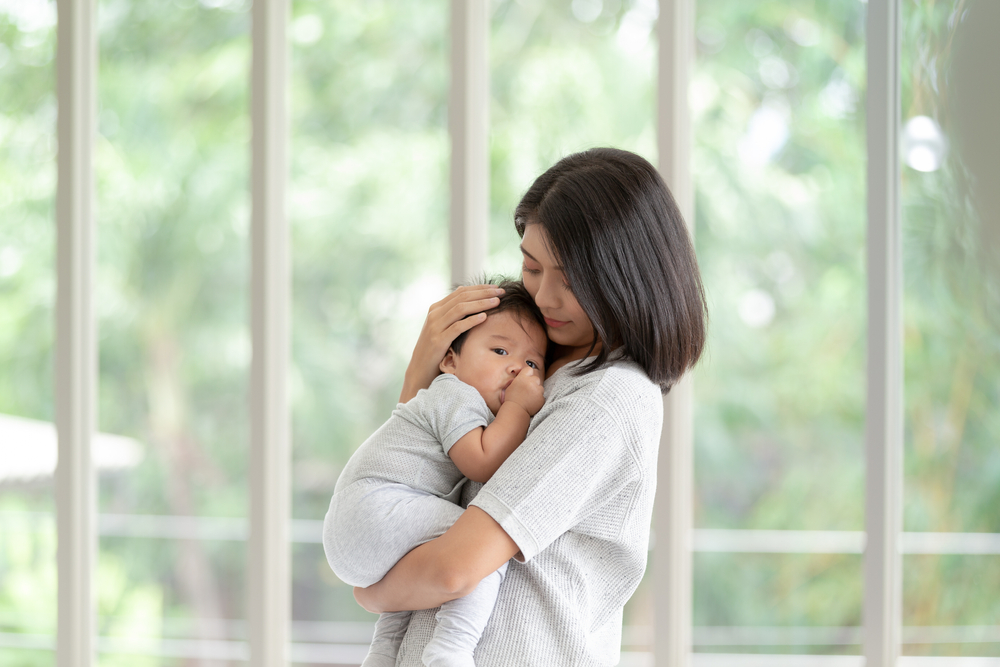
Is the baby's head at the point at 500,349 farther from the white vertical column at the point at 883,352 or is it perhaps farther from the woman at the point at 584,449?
the white vertical column at the point at 883,352

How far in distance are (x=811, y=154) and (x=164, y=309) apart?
2.36 m

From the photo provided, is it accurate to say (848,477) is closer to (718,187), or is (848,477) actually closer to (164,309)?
(718,187)

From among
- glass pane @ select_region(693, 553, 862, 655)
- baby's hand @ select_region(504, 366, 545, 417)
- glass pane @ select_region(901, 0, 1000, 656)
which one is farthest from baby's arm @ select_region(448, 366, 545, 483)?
glass pane @ select_region(693, 553, 862, 655)

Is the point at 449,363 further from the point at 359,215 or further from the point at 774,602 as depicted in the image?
the point at 774,602

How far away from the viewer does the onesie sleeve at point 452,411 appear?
0.90m

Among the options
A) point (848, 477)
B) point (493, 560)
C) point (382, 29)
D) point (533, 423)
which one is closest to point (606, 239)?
point (533, 423)

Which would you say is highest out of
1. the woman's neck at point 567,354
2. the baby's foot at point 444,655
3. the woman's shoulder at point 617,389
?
the woman's neck at point 567,354

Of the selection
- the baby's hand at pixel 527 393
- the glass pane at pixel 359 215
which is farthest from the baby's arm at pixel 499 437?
the glass pane at pixel 359 215

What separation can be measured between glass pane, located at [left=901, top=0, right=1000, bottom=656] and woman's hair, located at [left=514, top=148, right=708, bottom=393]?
412 mm

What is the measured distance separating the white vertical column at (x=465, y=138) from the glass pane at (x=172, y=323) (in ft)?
2.61

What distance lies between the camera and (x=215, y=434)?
2.51 m

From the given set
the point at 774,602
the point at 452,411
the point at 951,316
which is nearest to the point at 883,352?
the point at 951,316

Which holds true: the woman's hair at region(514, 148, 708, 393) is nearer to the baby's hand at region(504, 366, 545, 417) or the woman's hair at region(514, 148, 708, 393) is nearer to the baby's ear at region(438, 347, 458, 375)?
the baby's hand at region(504, 366, 545, 417)

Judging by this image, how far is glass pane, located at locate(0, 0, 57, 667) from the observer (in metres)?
2.07
